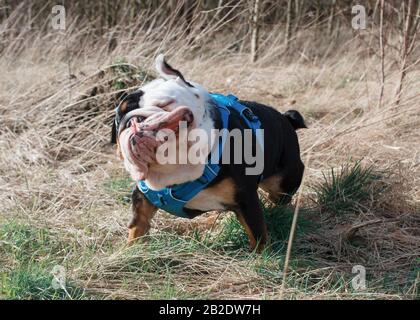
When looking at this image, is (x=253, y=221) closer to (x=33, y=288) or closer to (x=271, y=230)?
(x=271, y=230)

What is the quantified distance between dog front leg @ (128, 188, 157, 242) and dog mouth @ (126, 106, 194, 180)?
0.64 m

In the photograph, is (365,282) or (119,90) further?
(119,90)

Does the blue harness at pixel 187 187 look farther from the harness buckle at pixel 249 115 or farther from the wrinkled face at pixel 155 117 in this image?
the wrinkled face at pixel 155 117

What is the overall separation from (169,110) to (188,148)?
20 cm

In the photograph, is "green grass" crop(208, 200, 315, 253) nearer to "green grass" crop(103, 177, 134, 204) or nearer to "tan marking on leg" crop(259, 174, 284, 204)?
"tan marking on leg" crop(259, 174, 284, 204)

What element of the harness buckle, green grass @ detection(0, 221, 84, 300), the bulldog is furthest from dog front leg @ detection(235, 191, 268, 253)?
green grass @ detection(0, 221, 84, 300)

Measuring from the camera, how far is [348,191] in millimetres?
3787

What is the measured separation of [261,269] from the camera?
2.94 meters

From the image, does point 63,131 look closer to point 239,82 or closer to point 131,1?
point 239,82

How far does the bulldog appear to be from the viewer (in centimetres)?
254

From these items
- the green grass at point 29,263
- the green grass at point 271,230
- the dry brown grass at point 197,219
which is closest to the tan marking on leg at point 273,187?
the green grass at point 271,230
